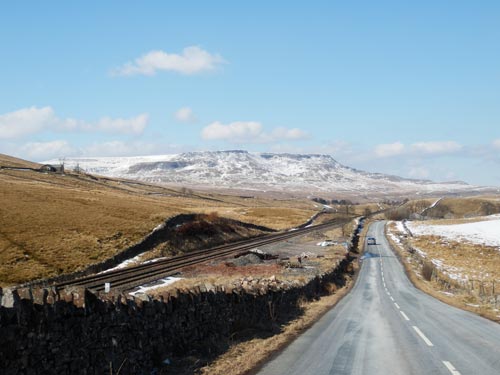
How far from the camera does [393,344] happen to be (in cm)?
1593

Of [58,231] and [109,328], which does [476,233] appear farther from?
[109,328]

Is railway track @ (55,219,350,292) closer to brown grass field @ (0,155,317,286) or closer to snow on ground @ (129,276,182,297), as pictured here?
snow on ground @ (129,276,182,297)

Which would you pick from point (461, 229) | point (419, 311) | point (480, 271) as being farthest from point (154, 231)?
point (461, 229)

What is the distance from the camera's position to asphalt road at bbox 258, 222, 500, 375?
1248 cm

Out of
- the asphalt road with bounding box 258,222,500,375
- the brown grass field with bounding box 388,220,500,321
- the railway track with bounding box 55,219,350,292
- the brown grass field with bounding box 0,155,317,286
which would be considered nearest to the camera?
the asphalt road with bounding box 258,222,500,375

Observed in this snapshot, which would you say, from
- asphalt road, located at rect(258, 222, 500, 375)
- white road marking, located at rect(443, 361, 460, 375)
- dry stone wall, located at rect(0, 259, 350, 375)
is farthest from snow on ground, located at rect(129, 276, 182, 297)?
white road marking, located at rect(443, 361, 460, 375)

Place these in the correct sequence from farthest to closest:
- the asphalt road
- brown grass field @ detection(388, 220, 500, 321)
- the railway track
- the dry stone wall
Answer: brown grass field @ detection(388, 220, 500, 321)
the railway track
the asphalt road
the dry stone wall

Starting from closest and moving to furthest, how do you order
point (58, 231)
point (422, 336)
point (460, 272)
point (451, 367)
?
1. point (451, 367)
2. point (422, 336)
3. point (58, 231)
4. point (460, 272)

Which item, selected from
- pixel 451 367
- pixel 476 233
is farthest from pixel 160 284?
pixel 476 233

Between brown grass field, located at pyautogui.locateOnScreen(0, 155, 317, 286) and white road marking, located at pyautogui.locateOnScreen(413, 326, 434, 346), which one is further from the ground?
white road marking, located at pyautogui.locateOnScreen(413, 326, 434, 346)

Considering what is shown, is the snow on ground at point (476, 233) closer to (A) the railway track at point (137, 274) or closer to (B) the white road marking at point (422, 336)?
(A) the railway track at point (137, 274)

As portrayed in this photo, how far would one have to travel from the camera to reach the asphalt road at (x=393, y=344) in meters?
12.5

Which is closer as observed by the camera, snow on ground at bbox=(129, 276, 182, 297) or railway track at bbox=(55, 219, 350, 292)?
snow on ground at bbox=(129, 276, 182, 297)

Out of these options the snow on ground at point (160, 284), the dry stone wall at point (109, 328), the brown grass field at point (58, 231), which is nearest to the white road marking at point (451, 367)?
the dry stone wall at point (109, 328)
